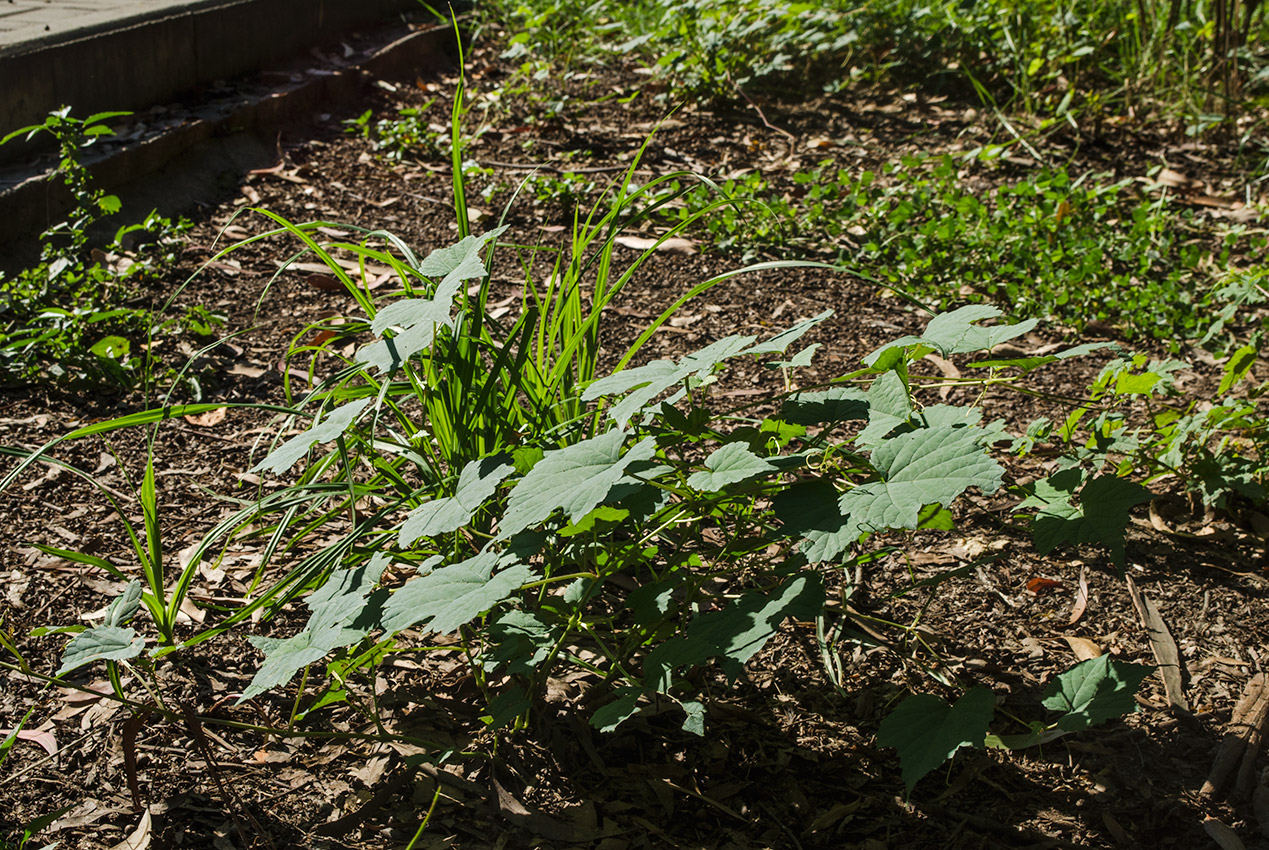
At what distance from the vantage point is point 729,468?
1347 millimetres

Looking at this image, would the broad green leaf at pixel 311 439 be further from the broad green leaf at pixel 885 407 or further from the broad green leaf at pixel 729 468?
the broad green leaf at pixel 885 407

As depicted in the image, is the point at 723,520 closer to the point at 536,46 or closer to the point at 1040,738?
the point at 1040,738

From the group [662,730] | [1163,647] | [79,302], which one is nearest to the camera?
[662,730]

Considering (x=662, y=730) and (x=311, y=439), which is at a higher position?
(x=311, y=439)

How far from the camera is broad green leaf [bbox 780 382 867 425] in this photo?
146 centimetres

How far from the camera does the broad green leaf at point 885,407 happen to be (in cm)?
141

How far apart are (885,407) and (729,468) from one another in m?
0.31

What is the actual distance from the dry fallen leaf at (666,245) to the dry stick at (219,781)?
2347mm

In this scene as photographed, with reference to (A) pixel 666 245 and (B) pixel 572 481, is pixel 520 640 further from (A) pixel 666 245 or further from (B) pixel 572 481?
(A) pixel 666 245

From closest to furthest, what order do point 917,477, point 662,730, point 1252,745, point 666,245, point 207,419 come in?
1. point 917,477
2. point 1252,745
3. point 662,730
4. point 207,419
5. point 666,245

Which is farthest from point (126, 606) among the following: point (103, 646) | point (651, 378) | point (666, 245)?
point (666, 245)

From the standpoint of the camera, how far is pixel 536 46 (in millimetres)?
5195

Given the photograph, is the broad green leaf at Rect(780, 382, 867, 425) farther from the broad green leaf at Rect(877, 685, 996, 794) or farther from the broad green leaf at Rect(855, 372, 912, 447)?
the broad green leaf at Rect(877, 685, 996, 794)

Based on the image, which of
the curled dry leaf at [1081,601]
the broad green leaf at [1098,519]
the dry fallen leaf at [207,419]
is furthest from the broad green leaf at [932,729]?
the dry fallen leaf at [207,419]
